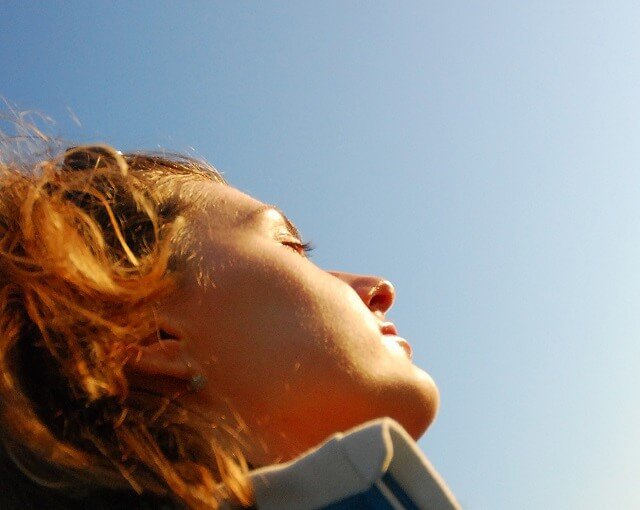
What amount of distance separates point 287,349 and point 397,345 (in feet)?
1.36

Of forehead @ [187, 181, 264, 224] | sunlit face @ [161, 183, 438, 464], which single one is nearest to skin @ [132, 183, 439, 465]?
sunlit face @ [161, 183, 438, 464]

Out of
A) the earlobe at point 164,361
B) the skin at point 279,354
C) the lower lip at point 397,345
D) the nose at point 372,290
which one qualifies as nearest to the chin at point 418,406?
the skin at point 279,354

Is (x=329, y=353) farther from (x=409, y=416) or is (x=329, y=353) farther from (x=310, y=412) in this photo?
(x=409, y=416)

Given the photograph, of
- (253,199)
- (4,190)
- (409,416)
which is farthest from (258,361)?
(4,190)

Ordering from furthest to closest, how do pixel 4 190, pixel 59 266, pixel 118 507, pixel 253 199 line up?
pixel 253 199 → pixel 4 190 → pixel 59 266 → pixel 118 507

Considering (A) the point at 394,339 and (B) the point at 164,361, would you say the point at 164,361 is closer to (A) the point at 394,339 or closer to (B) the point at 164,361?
(B) the point at 164,361

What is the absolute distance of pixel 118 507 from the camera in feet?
5.19

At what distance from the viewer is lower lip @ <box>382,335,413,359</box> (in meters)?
2.32

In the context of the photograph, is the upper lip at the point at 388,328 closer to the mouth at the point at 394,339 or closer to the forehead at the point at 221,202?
the mouth at the point at 394,339

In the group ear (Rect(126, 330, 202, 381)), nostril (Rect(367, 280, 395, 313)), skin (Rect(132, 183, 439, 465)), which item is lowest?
ear (Rect(126, 330, 202, 381))

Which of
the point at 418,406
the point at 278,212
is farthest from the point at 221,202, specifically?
the point at 418,406

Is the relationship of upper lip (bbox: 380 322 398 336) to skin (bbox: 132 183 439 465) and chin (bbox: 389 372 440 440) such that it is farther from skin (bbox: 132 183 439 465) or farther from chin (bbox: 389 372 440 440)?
chin (bbox: 389 372 440 440)

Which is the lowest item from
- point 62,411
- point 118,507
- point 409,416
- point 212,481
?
point 62,411

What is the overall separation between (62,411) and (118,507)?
0.45 m
